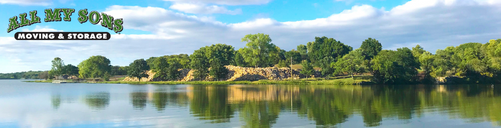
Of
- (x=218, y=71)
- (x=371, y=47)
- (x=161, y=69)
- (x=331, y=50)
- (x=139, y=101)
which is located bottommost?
(x=139, y=101)

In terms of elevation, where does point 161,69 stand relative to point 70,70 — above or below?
below

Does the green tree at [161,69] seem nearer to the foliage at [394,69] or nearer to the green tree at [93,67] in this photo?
the green tree at [93,67]

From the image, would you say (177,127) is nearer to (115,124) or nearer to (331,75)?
(115,124)

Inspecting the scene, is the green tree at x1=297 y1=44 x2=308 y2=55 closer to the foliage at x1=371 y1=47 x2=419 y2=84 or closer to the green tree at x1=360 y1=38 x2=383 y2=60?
the green tree at x1=360 y1=38 x2=383 y2=60

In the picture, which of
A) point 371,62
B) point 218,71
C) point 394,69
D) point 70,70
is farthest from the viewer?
point 70,70

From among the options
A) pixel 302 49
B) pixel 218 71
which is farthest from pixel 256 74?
pixel 302 49

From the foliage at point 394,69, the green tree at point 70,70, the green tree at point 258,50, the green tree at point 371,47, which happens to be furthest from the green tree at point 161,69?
the green tree at point 371,47

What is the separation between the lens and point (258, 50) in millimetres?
110062

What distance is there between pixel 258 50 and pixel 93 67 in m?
85.9

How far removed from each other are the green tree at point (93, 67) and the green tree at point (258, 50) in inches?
3011

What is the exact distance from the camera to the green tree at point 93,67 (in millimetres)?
147712

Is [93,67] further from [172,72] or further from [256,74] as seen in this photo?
[256,74]

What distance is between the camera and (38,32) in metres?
30.1

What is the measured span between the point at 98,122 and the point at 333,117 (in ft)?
48.3
